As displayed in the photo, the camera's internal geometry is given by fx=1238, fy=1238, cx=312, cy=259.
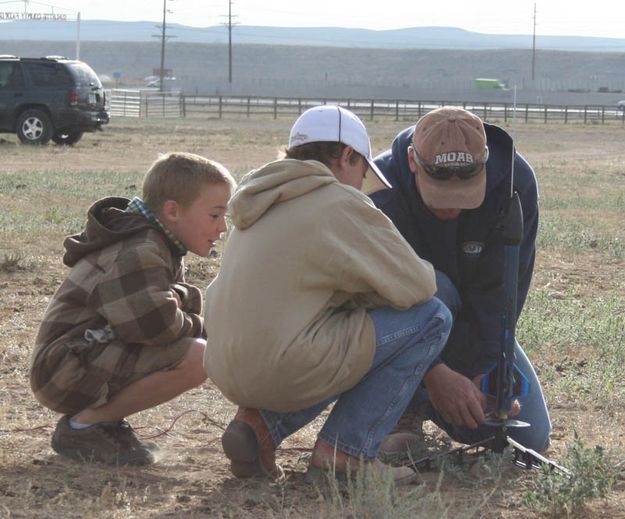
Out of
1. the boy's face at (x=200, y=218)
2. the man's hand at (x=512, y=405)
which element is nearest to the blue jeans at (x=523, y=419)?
the man's hand at (x=512, y=405)

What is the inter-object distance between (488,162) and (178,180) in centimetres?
115

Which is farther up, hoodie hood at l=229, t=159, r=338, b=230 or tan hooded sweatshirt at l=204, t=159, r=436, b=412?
hoodie hood at l=229, t=159, r=338, b=230

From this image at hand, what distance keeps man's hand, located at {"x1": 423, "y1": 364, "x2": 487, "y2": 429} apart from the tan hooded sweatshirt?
0.46m

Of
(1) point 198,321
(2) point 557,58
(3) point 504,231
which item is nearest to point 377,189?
(3) point 504,231

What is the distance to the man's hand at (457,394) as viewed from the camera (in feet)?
13.8

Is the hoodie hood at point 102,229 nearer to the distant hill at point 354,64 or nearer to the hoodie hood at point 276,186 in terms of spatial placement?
the hoodie hood at point 276,186

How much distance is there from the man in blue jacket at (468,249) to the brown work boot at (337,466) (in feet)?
1.33

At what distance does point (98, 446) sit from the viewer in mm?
4195

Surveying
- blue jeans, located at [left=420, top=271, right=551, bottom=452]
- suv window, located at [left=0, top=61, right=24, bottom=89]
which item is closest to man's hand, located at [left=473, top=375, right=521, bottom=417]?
blue jeans, located at [left=420, top=271, right=551, bottom=452]

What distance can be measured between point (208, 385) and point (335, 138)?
1967 mm

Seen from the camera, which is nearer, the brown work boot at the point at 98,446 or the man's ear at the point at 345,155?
the man's ear at the point at 345,155

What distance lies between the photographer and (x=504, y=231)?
4.16m

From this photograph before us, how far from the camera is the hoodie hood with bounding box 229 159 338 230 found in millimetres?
3705

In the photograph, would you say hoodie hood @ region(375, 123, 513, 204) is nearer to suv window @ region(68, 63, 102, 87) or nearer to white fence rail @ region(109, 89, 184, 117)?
suv window @ region(68, 63, 102, 87)
